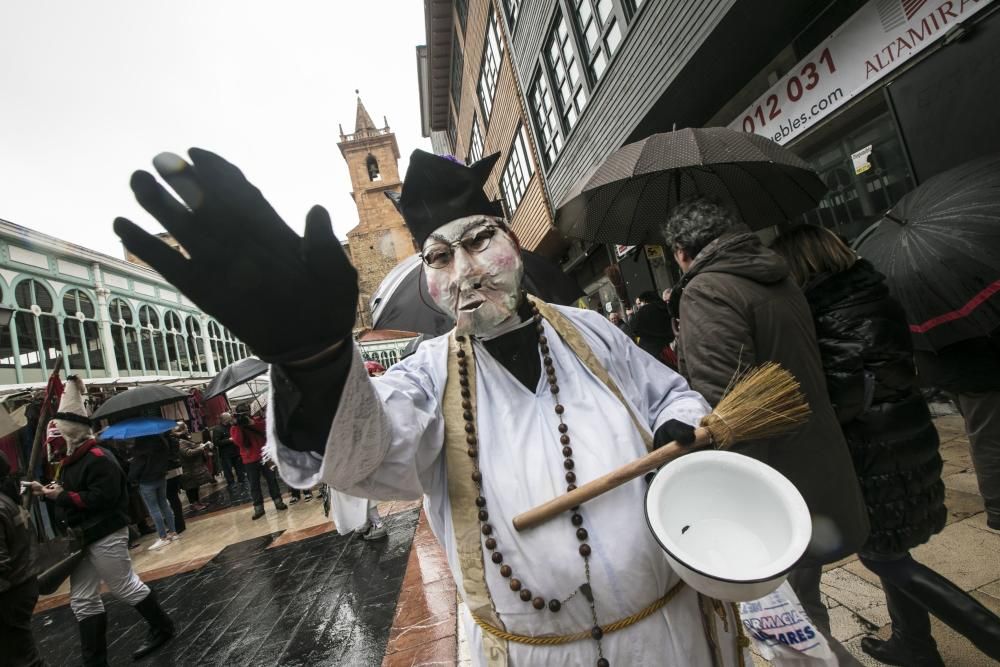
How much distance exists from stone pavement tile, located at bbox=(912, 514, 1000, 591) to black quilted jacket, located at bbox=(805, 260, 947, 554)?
1.00m

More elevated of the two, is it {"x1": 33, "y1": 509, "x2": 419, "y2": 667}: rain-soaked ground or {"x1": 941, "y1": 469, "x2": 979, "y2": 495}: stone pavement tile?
{"x1": 941, "y1": 469, "x2": 979, "y2": 495}: stone pavement tile

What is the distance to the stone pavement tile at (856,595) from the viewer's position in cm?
239

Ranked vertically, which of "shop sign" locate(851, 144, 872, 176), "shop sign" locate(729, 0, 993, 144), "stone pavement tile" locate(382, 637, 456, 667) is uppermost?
"shop sign" locate(729, 0, 993, 144)

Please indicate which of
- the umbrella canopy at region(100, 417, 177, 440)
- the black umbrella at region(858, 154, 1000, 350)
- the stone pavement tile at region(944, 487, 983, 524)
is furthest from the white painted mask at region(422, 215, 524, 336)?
the umbrella canopy at region(100, 417, 177, 440)

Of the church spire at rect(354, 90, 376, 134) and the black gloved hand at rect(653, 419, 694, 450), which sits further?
the church spire at rect(354, 90, 376, 134)

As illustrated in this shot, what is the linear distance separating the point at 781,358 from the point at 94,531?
4.81m

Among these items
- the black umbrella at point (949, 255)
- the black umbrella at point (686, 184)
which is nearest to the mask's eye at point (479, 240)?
the black umbrella at point (686, 184)

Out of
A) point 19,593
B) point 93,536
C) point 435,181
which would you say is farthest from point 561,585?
point 93,536

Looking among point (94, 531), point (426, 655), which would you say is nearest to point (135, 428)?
point (94, 531)

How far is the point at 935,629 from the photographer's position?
7.25ft

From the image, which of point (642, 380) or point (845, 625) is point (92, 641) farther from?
point (845, 625)

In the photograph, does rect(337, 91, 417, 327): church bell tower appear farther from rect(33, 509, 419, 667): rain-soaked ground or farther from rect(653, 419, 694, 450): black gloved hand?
rect(653, 419, 694, 450): black gloved hand

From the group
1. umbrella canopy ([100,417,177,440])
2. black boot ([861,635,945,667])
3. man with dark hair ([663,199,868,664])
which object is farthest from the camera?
umbrella canopy ([100,417,177,440])

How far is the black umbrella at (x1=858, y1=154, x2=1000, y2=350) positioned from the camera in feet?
6.65
